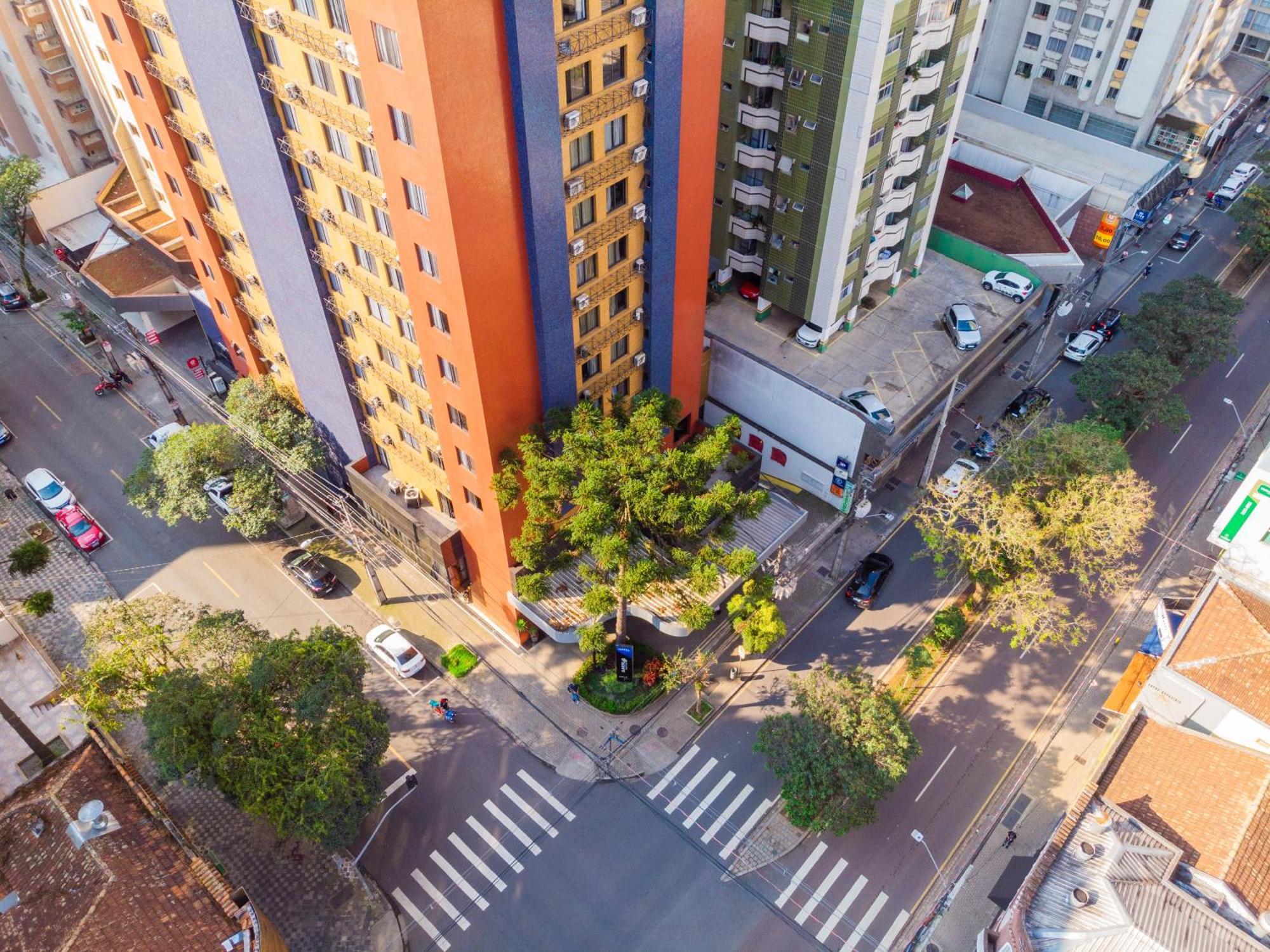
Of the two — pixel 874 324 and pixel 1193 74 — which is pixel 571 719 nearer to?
pixel 874 324

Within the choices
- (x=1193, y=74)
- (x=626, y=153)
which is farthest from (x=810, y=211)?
(x=1193, y=74)

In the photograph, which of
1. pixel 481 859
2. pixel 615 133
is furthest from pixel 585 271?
pixel 481 859

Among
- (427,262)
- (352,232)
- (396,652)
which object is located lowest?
(396,652)

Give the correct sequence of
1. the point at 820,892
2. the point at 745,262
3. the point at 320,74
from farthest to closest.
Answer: the point at 745,262, the point at 820,892, the point at 320,74

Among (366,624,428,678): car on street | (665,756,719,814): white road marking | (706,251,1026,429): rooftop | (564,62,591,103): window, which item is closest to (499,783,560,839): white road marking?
(665,756,719,814): white road marking

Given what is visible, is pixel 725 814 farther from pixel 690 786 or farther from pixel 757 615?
pixel 757 615

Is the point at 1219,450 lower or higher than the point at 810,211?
lower

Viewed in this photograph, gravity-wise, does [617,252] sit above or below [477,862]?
above

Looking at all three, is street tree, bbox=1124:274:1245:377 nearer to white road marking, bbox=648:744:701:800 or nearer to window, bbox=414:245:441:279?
white road marking, bbox=648:744:701:800
